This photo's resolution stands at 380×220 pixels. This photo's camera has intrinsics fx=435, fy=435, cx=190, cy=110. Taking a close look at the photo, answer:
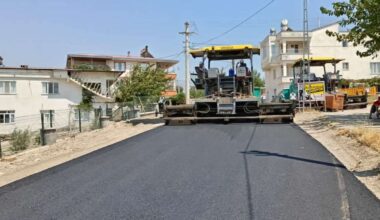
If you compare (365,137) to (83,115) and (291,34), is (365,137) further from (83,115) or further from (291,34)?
(291,34)

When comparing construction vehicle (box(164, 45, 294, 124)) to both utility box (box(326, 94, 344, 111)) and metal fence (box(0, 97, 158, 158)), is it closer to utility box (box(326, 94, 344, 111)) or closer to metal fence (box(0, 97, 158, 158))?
metal fence (box(0, 97, 158, 158))

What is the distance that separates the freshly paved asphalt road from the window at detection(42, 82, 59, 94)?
30.6m

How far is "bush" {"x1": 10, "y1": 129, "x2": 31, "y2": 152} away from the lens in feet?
58.5

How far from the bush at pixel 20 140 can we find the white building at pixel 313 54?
37348 mm

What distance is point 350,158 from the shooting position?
9250 mm

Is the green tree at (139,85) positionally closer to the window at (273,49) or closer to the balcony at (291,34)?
the balcony at (291,34)

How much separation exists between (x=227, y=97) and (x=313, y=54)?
40939 mm

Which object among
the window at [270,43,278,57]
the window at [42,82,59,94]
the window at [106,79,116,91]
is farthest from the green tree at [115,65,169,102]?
the window at [270,43,278,57]

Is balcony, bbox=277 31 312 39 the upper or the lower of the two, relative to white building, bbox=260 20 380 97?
upper

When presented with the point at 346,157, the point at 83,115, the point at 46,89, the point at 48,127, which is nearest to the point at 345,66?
the point at 46,89

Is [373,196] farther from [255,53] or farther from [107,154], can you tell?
[255,53]

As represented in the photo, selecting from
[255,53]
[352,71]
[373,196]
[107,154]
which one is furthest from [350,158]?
[352,71]

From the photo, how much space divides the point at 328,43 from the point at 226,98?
42.2 metres

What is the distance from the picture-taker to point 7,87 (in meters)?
38.0
